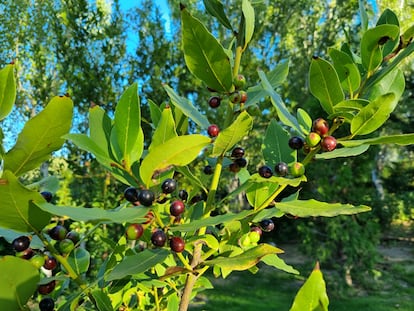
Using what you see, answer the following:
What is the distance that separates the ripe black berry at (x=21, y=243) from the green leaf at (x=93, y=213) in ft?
0.47

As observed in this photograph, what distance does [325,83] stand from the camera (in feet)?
2.12

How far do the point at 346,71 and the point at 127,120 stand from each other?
356mm

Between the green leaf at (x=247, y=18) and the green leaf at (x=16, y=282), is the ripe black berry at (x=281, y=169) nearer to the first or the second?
the green leaf at (x=247, y=18)

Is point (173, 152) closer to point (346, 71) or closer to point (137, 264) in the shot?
point (137, 264)

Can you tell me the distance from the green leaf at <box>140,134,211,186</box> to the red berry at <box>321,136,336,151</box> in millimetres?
207

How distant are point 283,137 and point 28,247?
440mm

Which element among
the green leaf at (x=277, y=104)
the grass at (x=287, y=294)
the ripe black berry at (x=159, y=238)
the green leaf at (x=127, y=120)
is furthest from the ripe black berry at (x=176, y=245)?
the grass at (x=287, y=294)

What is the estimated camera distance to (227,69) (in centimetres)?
62

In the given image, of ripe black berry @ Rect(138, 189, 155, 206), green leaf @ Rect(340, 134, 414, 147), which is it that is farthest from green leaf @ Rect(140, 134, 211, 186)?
green leaf @ Rect(340, 134, 414, 147)

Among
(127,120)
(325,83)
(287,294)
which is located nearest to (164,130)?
(127,120)

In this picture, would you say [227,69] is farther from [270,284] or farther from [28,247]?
[270,284]

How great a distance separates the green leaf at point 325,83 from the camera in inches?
25.1

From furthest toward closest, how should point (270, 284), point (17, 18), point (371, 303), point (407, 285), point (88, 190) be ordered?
point (270, 284) → point (407, 285) → point (17, 18) → point (371, 303) → point (88, 190)

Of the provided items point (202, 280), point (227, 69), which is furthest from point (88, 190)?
point (227, 69)
